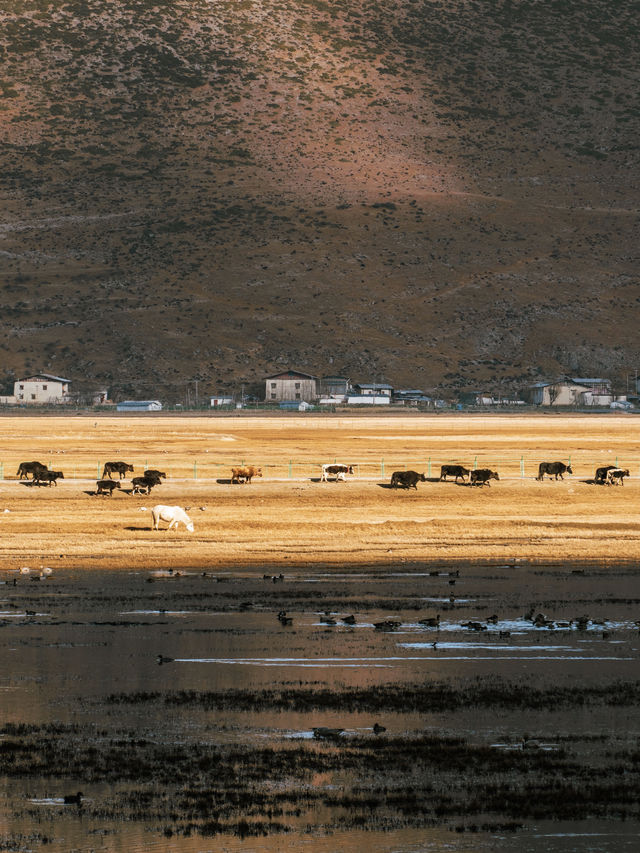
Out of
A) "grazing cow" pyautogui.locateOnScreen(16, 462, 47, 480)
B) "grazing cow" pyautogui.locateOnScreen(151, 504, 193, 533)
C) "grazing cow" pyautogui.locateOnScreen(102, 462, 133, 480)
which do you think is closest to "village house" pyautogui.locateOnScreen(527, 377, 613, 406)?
"grazing cow" pyautogui.locateOnScreen(102, 462, 133, 480)

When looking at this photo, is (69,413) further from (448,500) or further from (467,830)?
(467,830)

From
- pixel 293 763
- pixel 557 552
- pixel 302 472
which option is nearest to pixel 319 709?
pixel 293 763

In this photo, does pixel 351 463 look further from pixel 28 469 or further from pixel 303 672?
pixel 303 672

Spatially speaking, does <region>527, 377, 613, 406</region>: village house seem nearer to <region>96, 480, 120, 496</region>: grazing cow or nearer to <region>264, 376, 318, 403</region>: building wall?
<region>264, 376, 318, 403</region>: building wall

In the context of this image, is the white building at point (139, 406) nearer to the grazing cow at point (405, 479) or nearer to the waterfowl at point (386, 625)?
the grazing cow at point (405, 479)

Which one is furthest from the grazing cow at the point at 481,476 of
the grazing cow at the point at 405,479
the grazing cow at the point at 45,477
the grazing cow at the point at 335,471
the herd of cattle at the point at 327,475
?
the grazing cow at the point at 45,477

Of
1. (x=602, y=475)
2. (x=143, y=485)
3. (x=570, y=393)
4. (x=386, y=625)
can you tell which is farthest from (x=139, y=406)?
(x=386, y=625)

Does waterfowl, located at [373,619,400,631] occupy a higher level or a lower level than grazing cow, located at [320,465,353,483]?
lower
